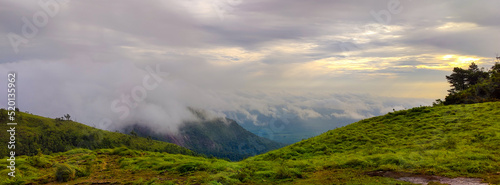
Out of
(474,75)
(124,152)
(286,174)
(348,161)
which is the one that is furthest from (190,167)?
(474,75)

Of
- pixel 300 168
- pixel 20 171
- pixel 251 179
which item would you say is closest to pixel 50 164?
pixel 20 171

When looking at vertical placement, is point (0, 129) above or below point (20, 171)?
above

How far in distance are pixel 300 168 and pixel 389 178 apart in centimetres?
623

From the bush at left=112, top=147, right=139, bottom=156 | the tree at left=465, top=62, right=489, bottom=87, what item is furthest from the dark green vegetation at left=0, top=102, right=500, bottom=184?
the tree at left=465, top=62, right=489, bottom=87

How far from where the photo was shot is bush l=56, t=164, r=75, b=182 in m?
20.7

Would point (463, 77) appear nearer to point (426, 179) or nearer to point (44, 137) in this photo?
point (426, 179)

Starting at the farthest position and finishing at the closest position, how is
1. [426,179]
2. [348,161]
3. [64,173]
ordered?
[64,173]
[348,161]
[426,179]

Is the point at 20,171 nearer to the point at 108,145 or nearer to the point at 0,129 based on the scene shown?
the point at 108,145

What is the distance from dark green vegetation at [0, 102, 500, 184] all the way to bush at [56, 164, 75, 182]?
0.21ft

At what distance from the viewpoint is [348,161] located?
67.2 ft

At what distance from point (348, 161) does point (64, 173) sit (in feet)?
67.2

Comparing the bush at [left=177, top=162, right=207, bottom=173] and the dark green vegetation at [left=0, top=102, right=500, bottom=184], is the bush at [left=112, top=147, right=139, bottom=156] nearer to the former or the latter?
the dark green vegetation at [left=0, top=102, right=500, bottom=184]

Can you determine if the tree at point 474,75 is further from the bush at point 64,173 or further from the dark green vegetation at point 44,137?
the dark green vegetation at point 44,137

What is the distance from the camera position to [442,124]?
99.5 ft
